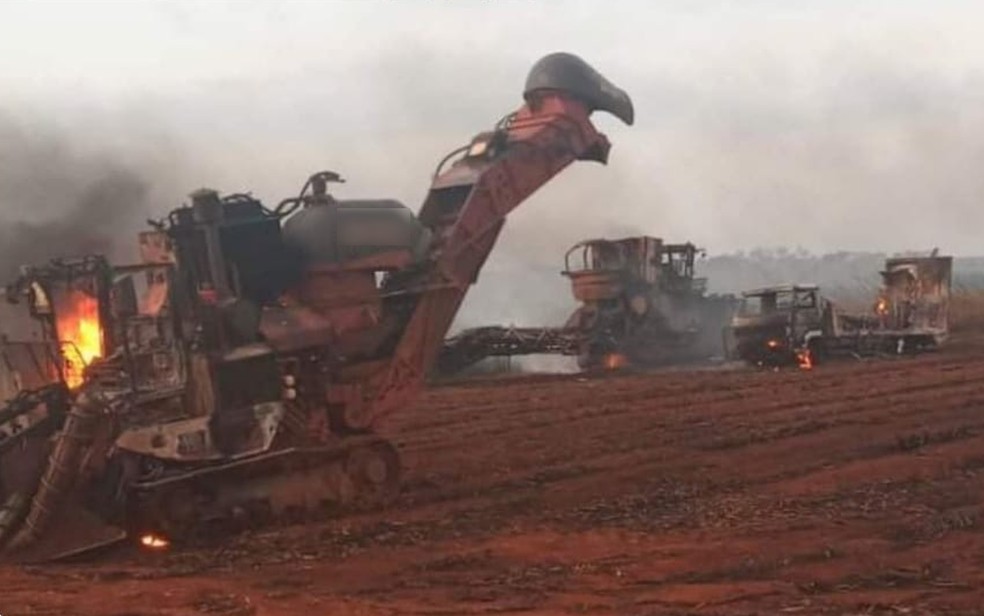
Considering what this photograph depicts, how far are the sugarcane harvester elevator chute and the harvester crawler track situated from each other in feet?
0.05

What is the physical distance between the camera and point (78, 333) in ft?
39.2

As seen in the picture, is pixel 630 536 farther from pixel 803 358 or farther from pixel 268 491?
pixel 803 358

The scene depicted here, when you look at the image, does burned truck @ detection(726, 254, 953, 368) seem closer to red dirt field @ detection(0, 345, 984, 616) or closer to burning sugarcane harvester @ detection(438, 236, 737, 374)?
burning sugarcane harvester @ detection(438, 236, 737, 374)

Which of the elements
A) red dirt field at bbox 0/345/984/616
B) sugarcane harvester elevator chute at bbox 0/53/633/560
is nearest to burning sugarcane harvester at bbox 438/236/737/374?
red dirt field at bbox 0/345/984/616

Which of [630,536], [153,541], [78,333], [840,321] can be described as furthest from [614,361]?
[153,541]

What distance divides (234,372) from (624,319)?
23980 mm

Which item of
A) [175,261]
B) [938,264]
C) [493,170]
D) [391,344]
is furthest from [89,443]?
[938,264]

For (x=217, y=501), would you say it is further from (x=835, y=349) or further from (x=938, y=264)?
(x=938, y=264)

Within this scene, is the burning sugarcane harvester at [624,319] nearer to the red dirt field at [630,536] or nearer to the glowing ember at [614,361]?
the glowing ember at [614,361]

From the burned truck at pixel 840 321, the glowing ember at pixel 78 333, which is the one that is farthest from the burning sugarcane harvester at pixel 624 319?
the glowing ember at pixel 78 333

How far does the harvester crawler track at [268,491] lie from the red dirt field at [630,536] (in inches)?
12.3

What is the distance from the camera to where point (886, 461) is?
45.9 ft

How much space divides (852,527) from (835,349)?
71.8ft

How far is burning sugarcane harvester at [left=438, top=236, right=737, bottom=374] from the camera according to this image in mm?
33500
